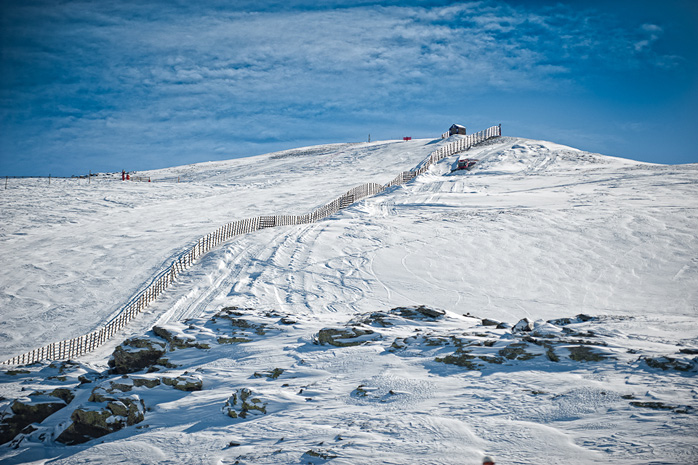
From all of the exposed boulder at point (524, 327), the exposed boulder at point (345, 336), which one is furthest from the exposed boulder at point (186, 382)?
the exposed boulder at point (524, 327)

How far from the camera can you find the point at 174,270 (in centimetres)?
2270

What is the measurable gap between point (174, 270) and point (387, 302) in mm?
10480

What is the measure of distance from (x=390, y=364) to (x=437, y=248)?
15.8 meters

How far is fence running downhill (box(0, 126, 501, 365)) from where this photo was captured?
611 inches

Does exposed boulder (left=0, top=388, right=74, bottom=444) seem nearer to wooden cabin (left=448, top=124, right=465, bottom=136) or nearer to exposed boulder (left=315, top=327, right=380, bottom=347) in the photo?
exposed boulder (left=315, top=327, right=380, bottom=347)

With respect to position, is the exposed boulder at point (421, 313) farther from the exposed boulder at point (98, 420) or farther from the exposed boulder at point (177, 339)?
the exposed boulder at point (98, 420)

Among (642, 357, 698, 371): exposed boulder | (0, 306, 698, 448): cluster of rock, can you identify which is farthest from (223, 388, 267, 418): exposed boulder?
(642, 357, 698, 371): exposed boulder

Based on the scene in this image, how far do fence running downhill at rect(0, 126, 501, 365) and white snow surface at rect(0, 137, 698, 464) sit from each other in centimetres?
56

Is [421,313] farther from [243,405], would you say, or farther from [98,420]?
[98,420]

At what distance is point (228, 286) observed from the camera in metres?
21.4

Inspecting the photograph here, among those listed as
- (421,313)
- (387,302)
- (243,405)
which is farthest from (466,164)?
(243,405)

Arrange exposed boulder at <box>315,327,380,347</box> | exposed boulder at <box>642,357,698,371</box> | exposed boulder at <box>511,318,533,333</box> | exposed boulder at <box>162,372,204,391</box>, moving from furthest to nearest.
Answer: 1. exposed boulder at <box>315,327,380,347</box>
2. exposed boulder at <box>511,318,533,333</box>
3. exposed boulder at <box>162,372,204,391</box>
4. exposed boulder at <box>642,357,698,371</box>

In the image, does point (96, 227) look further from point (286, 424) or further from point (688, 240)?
point (688, 240)

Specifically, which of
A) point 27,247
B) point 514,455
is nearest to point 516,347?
point 514,455
